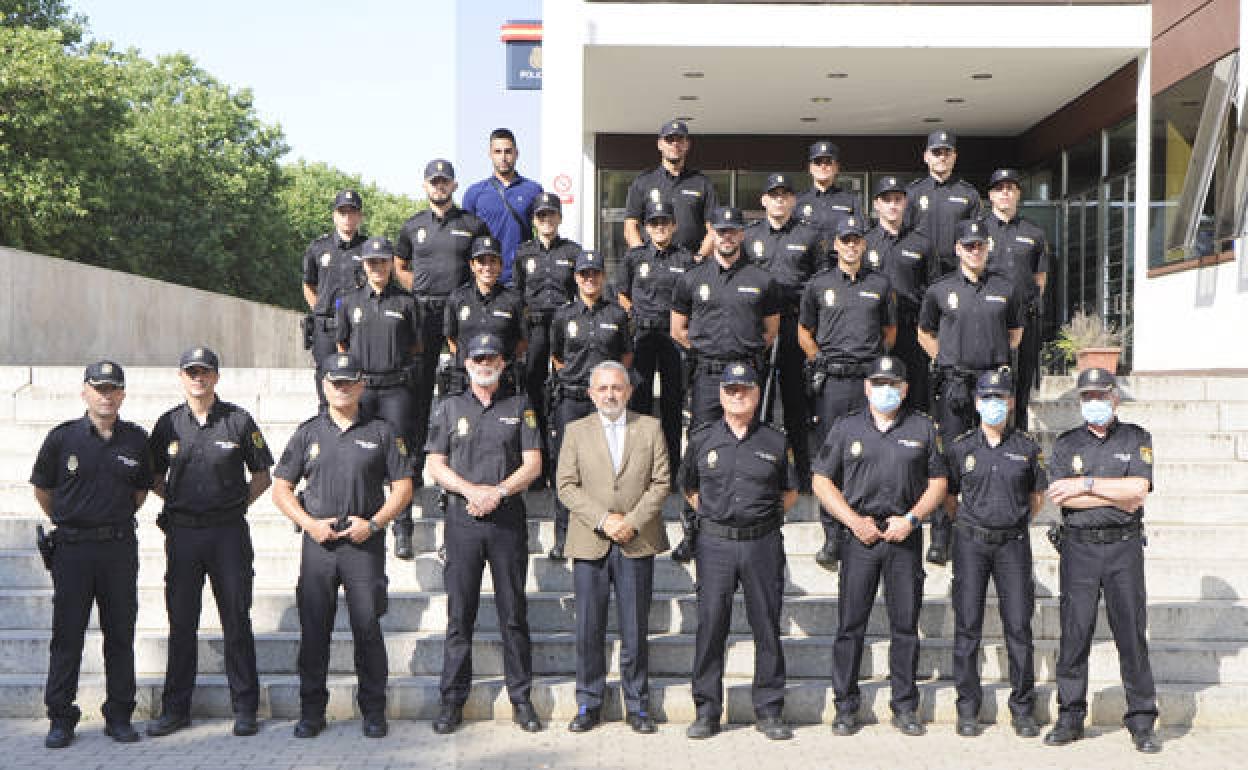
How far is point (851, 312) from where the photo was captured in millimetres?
7625

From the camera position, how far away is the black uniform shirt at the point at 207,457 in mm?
6492

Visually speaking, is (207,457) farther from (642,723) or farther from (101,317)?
(101,317)

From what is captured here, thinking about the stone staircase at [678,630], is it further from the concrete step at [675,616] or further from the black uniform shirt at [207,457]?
the black uniform shirt at [207,457]

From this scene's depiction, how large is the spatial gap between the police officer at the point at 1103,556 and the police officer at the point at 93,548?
4.78m

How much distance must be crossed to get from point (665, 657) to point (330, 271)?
367 centimetres

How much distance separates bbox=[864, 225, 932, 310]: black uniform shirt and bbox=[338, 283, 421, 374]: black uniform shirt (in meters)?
3.09

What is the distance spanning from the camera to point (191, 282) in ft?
134

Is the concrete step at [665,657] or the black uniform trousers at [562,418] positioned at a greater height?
the black uniform trousers at [562,418]

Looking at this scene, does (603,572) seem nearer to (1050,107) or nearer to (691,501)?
(691,501)

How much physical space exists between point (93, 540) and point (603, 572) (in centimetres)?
264

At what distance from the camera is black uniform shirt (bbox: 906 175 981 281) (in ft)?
30.1

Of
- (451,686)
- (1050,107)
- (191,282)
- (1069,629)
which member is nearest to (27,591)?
(451,686)

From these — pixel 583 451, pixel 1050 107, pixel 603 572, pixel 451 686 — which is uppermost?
pixel 1050 107

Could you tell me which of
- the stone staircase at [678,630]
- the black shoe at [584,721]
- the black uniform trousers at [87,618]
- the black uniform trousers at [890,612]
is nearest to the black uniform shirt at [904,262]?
the stone staircase at [678,630]
